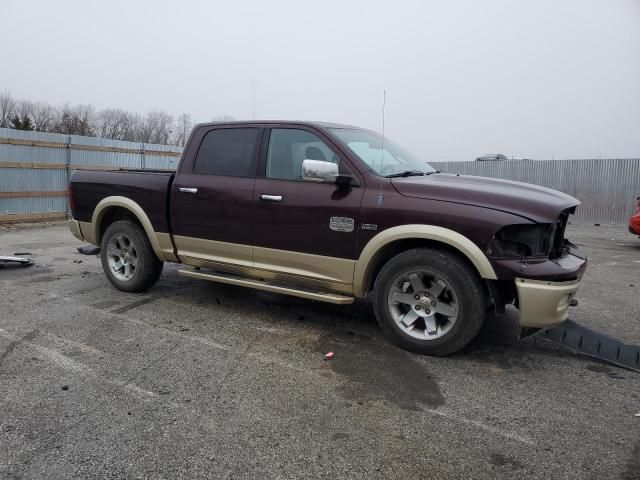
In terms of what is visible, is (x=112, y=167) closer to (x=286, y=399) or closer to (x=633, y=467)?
(x=286, y=399)

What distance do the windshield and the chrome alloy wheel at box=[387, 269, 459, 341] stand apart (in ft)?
3.22

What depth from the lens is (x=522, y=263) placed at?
3756 mm

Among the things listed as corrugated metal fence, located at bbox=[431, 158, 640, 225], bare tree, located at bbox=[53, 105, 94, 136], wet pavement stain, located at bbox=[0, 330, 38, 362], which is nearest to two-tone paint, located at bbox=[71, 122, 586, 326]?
wet pavement stain, located at bbox=[0, 330, 38, 362]

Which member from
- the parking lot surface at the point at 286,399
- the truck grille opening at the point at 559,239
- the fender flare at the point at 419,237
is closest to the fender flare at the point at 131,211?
the parking lot surface at the point at 286,399

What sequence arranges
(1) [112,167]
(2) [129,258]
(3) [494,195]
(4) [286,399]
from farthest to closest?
1. (1) [112,167]
2. (2) [129,258]
3. (3) [494,195]
4. (4) [286,399]

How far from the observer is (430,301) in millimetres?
4082

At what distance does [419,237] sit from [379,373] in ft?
3.55

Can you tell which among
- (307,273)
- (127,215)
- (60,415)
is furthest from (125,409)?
(127,215)

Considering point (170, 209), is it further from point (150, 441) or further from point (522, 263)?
point (522, 263)

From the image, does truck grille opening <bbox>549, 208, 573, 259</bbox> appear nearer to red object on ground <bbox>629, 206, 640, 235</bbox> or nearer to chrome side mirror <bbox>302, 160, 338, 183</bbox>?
chrome side mirror <bbox>302, 160, 338, 183</bbox>

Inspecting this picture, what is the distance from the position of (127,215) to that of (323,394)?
12.1 feet

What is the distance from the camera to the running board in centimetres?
406

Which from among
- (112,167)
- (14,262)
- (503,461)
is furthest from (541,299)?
(112,167)

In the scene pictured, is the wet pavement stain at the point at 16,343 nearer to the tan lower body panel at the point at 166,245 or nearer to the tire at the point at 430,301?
the tan lower body panel at the point at 166,245
